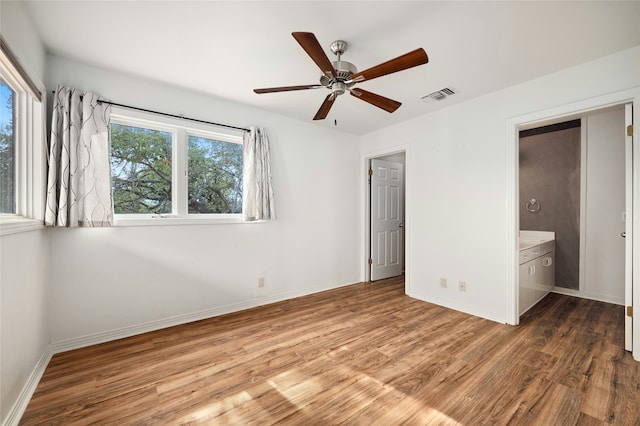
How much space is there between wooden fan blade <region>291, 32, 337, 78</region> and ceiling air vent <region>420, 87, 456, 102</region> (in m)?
1.58

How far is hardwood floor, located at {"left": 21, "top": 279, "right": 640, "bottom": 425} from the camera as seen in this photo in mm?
1558

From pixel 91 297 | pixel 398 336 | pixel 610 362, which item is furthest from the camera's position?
pixel 398 336

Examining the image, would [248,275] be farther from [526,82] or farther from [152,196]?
[526,82]

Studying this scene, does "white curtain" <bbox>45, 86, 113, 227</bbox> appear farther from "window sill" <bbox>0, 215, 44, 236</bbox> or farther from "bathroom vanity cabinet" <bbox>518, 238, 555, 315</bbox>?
"bathroom vanity cabinet" <bbox>518, 238, 555, 315</bbox>

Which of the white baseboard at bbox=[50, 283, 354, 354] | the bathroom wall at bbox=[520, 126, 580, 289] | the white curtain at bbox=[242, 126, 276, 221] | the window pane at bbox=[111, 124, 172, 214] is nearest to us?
the white baseboard at bbox=[50, 283, 354, 354]

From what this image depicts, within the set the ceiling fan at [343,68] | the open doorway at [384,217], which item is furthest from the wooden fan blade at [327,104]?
the open doorway at [384,217]

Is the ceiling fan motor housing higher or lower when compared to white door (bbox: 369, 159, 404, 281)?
higher

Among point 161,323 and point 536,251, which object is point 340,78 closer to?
point 161,323

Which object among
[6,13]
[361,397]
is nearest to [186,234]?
[6,13]

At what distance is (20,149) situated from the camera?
190cm

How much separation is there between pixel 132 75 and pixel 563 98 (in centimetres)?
406

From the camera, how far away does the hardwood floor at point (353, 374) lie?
1.56 metres

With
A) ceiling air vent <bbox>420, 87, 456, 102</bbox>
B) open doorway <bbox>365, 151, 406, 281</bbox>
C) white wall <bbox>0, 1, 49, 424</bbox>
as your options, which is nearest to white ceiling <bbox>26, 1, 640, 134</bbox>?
ceiling air vent <bbox>420, 87, 456, 102</bbox>

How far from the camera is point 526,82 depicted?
8.73ft
